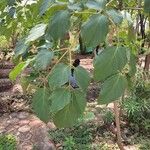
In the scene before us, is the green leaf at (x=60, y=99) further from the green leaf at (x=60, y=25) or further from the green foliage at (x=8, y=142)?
the green foliage at (x=8, y=142)

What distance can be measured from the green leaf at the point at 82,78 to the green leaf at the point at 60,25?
0.07 m

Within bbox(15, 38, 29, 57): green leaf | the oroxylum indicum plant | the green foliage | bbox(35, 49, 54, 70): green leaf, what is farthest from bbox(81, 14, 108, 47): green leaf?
the green foliage

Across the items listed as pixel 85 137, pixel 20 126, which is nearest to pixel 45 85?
pixel 85 137

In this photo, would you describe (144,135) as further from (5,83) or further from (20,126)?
(5,83)

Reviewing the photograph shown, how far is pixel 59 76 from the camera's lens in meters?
Result: 0.69

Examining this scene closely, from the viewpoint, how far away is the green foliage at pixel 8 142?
3.72m

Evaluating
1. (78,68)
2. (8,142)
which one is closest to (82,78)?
(78,68)

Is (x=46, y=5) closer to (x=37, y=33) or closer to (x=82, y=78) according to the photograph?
(x=37, y=33)

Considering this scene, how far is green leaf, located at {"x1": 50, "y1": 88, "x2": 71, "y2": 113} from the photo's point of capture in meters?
0.67

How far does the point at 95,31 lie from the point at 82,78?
3.8 inches

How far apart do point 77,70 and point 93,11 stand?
4.8 inches

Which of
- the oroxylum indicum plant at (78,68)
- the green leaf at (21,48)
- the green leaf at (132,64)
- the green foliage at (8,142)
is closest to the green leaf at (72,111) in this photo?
the oroxylum indicum plant at (78,68)

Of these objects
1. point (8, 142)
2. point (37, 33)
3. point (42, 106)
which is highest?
point (37, 33)

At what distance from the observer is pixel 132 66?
0.72m
